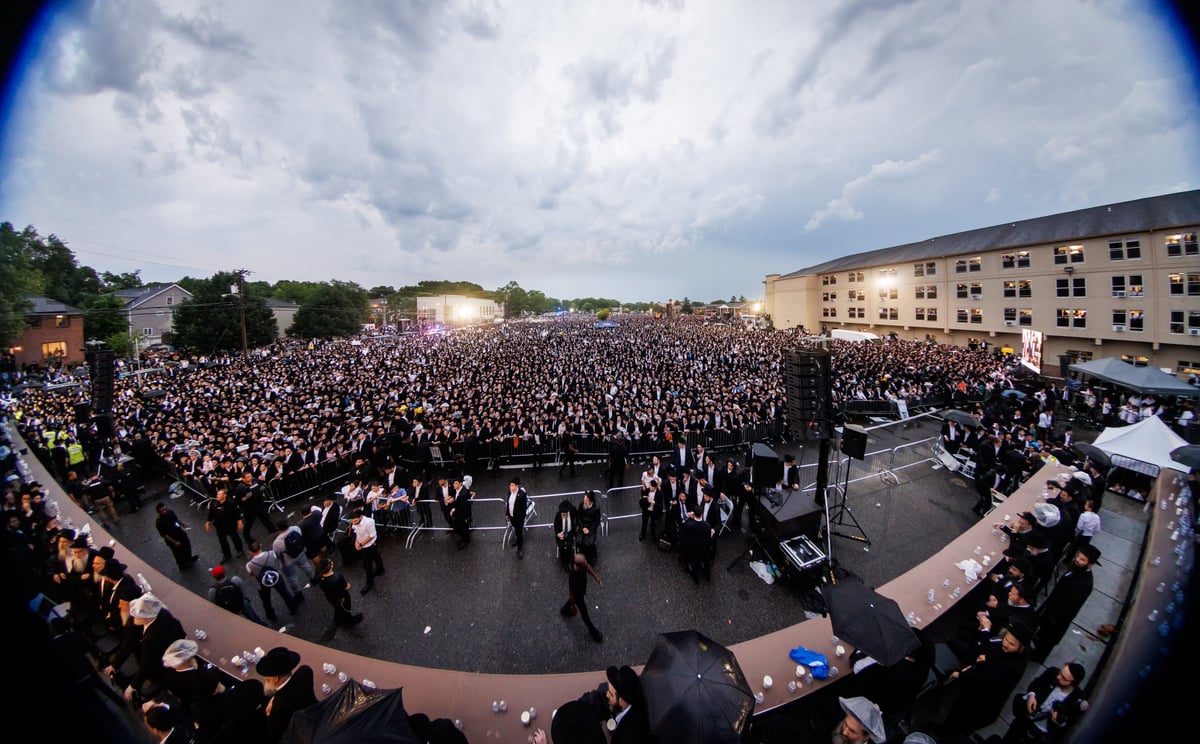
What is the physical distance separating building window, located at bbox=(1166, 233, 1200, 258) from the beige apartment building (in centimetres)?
5

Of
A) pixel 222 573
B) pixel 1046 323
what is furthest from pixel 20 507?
pixel 1046 323

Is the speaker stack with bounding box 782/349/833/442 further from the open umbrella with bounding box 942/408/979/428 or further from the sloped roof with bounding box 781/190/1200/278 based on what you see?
the sloped roof with bounding box 781/190/1200/278

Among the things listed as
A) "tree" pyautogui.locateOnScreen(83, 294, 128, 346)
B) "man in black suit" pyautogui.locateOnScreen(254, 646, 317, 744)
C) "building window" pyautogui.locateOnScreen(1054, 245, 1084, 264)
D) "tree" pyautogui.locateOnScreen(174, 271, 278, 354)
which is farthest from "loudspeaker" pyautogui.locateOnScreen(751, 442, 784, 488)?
"tree" pyautogui.locateOnScreen(83, 294, 128, 346)

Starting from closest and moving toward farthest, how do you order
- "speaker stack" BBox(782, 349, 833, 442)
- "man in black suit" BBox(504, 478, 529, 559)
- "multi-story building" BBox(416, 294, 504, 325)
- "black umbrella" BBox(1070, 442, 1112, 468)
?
1. "speaker stack" BBox(782, 349, 833, 442)
2. "man in black suit" BBox(504, 478, 529, 559)
3. "black umbrella" BBox(1070, 442, 1112, 468)
4. "multi-story building" BBox(416, 294, 504, 325)

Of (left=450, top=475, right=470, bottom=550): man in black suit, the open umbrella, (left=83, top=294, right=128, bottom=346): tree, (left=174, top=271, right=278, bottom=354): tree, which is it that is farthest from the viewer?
(left=83, top=294, right=128, bottom=346): tree

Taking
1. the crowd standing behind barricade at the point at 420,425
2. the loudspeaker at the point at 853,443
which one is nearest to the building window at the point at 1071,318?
the crowd standing behind barricade at the point at 420,425

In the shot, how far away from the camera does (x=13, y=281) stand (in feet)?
69.4

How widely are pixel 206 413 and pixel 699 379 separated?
23.6 m

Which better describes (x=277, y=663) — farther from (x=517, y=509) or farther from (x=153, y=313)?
(x=153, y=313)

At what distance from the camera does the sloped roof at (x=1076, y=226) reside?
21.8 metres

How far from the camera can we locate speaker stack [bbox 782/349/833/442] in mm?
6719

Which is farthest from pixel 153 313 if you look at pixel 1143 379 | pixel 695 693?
pixel 1143 379

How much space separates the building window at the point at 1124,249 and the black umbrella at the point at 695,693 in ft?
125

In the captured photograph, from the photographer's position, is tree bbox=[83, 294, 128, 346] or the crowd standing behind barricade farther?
tree bbox=[83, 294, 128, 346]
